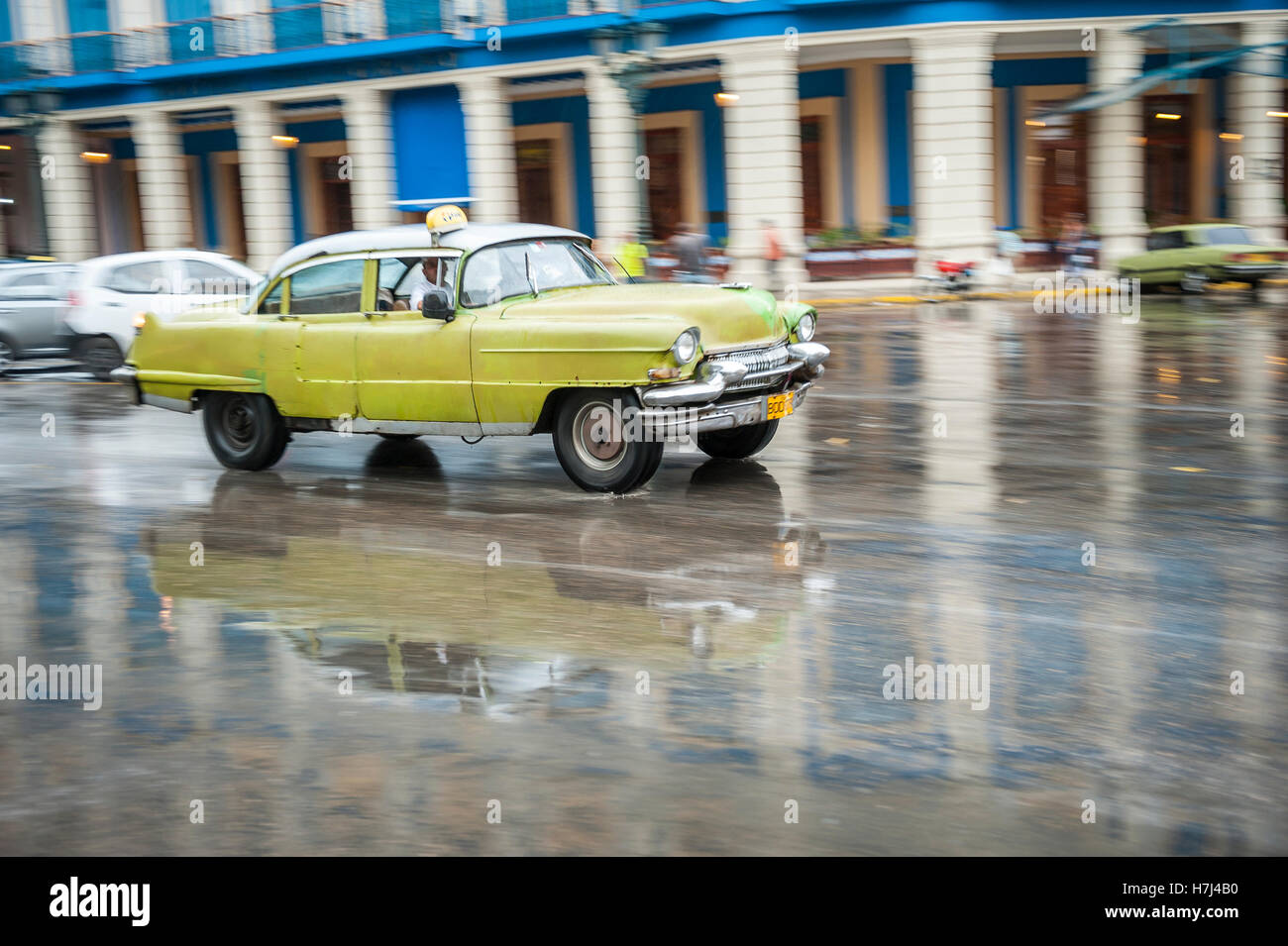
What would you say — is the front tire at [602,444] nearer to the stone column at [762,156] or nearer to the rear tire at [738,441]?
the rear tire at [738,441]

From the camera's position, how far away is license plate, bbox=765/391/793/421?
A: 29.6 ft

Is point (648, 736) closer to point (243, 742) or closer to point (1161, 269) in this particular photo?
point (243, 742)

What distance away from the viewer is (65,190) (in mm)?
39031

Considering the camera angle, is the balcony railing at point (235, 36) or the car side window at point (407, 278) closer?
the car side window at point (407, 278)

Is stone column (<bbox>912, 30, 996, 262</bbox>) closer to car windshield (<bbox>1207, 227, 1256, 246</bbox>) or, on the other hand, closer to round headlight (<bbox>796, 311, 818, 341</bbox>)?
car windshield (<bbox>1207, 227, 1256, 246</bbox>)

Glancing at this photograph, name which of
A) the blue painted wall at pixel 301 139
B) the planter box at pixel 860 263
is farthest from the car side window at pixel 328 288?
the blue painted wall at pixel 301 139

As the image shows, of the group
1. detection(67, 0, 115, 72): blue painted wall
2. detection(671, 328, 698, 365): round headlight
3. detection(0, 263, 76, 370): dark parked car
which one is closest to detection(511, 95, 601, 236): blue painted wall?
detection(67, 0, 115, 72): blue painted wall

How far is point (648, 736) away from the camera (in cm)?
479

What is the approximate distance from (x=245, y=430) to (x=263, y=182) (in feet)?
88.5

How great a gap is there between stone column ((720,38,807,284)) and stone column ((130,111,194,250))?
1667cm

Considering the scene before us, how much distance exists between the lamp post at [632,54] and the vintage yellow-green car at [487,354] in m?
16.7

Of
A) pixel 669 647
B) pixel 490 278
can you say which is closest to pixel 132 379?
pixel 490 278

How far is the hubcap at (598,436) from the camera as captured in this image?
8.78m

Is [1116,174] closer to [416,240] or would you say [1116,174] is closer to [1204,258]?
[1204,258]
